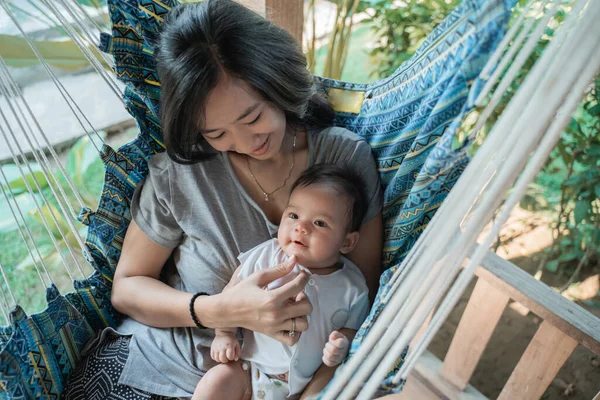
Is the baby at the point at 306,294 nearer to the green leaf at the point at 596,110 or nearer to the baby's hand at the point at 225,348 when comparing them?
the baby's hand at the point at 225,348

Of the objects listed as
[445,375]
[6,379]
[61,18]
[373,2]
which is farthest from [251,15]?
[373,2]

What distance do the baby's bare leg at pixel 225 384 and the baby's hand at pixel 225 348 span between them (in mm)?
19

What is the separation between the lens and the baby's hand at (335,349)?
37.2 inches

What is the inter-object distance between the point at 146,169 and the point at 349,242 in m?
0.51

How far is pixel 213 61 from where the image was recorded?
0.93 metres

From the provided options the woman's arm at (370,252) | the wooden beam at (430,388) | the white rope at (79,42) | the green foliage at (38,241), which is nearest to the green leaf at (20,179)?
the green foliage at (38,241)

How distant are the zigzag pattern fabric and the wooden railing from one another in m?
0.43

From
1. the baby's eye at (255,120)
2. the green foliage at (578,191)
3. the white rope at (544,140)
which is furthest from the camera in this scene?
the green foliage at (578,191)

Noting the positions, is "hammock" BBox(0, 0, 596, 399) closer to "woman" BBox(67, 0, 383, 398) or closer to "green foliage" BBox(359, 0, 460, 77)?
"woman" BBox(67, 0, 383, 398)

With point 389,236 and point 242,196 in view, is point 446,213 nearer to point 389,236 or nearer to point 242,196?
point 389,236

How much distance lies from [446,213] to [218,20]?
1.92ft

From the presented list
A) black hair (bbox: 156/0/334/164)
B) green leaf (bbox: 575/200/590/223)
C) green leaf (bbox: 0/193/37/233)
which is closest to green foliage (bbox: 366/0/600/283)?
green leaf (bbox: 575/200/590/223)

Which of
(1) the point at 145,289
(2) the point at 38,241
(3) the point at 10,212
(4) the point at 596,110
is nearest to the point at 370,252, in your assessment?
(1) the point at 145,289

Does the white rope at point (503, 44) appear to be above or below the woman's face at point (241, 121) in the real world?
above
